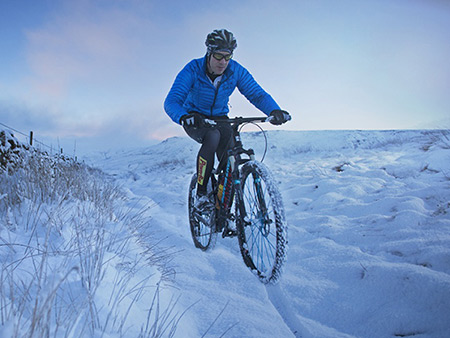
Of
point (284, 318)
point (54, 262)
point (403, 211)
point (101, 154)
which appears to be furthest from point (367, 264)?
point (101, 154)

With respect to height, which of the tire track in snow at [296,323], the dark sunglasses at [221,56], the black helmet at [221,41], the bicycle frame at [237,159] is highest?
the black helmet at [221,41]

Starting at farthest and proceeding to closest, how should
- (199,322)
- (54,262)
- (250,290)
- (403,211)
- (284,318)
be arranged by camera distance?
(403,211)
(250,290)
(284,318)
(199,322)
(54,262)

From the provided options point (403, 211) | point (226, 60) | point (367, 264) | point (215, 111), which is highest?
point (226, 60)

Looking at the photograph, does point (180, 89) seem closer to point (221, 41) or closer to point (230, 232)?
point (221, 41)

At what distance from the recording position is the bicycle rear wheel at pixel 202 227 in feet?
9.76

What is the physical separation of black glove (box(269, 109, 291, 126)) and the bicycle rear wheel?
1157 millimetres

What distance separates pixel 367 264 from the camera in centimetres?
216

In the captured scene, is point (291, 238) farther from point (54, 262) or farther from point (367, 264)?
point (54, 262)

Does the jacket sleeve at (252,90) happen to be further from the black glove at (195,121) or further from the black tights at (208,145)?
the black glove at (195,121)

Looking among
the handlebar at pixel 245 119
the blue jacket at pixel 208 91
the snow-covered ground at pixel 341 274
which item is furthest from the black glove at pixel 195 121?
the snow-covered ground at pixel 341 274

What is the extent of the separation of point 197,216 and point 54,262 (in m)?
1.99

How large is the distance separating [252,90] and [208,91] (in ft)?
1.83

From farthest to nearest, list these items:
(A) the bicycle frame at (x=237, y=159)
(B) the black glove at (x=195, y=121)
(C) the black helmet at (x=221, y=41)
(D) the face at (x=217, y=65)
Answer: (D) the face at (x=217, y=65) < (C) the black helmet at (x=221, y=41) < (A) the bicycle frame at (x=237, y=159) < (B) the black glove at (x=195, y=121)

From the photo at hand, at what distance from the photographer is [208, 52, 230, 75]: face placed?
9.81ft
